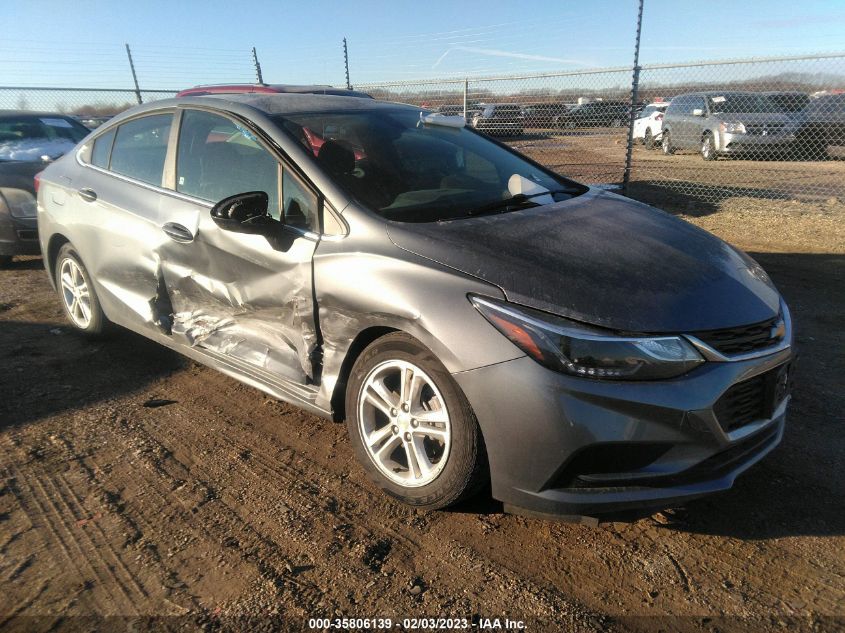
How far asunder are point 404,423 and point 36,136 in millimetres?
7748

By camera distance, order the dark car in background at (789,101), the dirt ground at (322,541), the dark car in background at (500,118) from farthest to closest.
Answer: the dark car in background at (500,118) < the dark car in background at (789,101) < the dirt ground at (322,541)

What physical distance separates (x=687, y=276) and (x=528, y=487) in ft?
3.53

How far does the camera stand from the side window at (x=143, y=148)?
3834 millimetres

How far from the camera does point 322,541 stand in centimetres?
251

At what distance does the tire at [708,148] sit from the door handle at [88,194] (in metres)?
12.7

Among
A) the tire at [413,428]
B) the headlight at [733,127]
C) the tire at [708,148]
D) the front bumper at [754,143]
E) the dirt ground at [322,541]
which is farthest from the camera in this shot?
the tire at [708,148]

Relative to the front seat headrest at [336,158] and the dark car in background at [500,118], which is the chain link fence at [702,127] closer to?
the dark car in background at [500,118]

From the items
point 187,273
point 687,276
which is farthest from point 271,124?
point 687,276

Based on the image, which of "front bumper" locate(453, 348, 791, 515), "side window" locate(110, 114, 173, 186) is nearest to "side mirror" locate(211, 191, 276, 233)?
"side window" locate(110, 114, 173, 186)

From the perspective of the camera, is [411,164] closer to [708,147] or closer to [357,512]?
[357,512]

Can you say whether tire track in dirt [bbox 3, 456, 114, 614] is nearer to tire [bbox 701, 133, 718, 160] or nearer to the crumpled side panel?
the crumpled side panel

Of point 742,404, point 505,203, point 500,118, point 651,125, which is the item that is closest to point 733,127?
point 500,118

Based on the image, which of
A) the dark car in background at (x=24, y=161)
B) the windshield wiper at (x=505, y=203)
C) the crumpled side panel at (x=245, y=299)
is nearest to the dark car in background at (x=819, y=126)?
the windshield wiper at (x=505, y=203)

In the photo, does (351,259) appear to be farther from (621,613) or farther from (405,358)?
(621,613)
